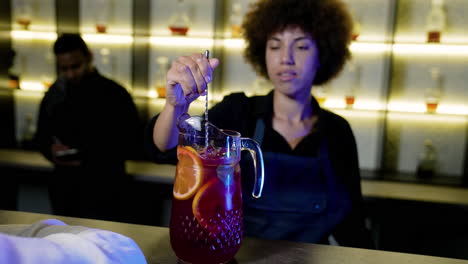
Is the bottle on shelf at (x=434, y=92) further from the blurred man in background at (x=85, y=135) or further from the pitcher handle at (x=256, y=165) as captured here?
the pitcher handle at (x=256, y=165)

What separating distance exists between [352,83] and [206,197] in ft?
8.53

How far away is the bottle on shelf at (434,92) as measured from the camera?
2.94m

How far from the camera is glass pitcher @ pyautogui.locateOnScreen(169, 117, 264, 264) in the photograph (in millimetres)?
671

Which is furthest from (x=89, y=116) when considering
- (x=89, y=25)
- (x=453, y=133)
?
(x=453, y=133)

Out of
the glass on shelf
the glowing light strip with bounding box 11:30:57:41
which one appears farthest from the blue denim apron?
the glowing light strip with bounding box 11:30:57:41

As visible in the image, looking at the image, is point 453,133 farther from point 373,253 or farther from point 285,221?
point 373,253

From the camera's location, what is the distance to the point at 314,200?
4.11ft

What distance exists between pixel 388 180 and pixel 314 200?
6.04ft

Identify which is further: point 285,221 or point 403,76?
point 403,76

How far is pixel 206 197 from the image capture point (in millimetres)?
669

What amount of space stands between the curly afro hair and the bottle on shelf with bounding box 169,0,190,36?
172 centimetres

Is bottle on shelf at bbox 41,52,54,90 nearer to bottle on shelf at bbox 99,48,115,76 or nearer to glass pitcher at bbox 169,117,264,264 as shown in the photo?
bottle on shelf at bbox 99,48,115,76

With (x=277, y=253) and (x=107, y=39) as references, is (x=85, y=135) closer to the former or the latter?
(x=107, y=39)

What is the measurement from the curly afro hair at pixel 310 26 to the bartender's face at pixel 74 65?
1285 mm
